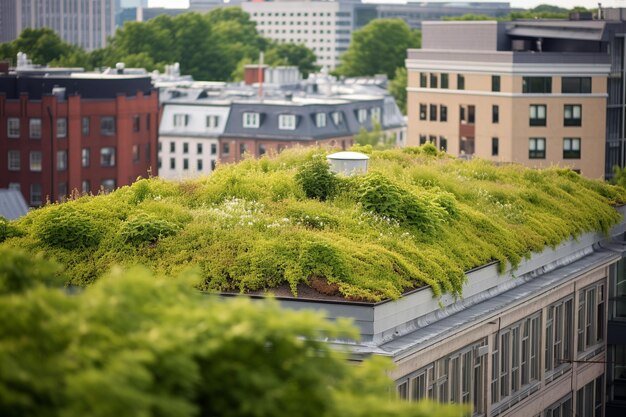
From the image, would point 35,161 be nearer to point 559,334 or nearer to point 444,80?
point 444,80

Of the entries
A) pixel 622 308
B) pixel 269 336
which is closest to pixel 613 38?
pixel 622 308

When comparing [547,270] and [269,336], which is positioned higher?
[269,336]

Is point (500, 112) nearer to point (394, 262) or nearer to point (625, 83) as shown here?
point (625, 83)

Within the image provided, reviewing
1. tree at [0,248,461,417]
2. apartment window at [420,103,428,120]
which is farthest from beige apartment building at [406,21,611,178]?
tree at [0,248,461,417]

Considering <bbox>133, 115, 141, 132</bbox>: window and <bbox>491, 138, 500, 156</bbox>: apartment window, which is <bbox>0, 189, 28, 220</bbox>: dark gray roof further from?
<bbox>133, 115, 141, 132</bbox>: window

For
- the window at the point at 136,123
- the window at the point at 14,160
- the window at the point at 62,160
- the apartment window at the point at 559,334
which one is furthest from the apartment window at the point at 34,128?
the apartment window at the point at 559,334
